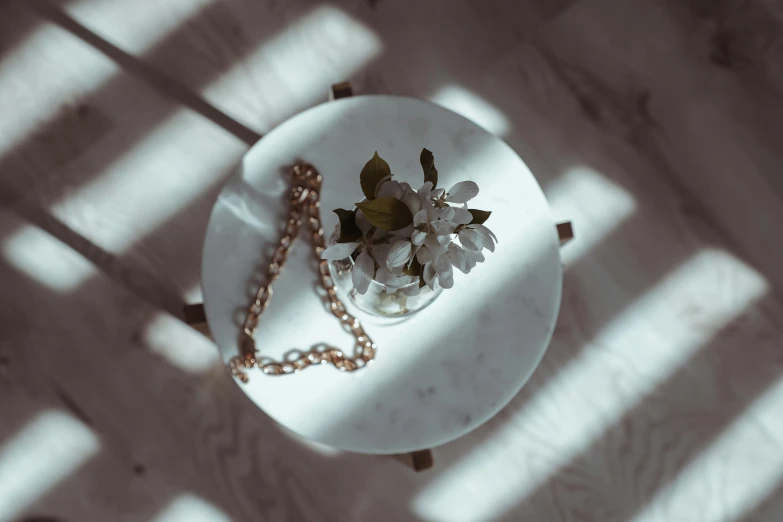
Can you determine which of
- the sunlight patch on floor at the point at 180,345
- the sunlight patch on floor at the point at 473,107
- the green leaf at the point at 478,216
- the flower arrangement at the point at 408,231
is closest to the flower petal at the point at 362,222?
the flower arrangement at the point at 408,231

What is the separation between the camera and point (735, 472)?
1271 mm

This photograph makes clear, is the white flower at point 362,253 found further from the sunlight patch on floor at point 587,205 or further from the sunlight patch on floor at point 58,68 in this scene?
the sunlight patch on floor at point 58,68

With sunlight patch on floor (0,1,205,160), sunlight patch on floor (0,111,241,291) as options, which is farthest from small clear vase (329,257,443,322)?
sunlight patch on floor (0,1,205,160)

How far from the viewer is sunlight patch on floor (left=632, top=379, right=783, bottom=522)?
1250 millimetres

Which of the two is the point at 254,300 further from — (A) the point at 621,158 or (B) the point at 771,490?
(B) the point at 771,490

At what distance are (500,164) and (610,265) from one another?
0.50 meters

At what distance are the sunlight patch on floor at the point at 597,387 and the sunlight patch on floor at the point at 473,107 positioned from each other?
444 millimetres

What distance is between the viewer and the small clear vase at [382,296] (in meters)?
0.76

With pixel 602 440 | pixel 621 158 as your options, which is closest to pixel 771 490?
pixel 602 440

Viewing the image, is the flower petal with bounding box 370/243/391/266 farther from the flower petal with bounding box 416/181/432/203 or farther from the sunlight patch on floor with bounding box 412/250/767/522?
the sunlight patch on floor with bounding box 412/250/767/522

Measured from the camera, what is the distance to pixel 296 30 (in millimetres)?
1398

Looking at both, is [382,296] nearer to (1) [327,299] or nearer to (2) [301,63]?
(1) [327,299]

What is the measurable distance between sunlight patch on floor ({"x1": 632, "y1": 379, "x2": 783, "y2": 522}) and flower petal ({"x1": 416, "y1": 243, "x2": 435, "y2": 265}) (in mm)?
876

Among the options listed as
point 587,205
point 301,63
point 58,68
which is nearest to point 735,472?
point 587,205
